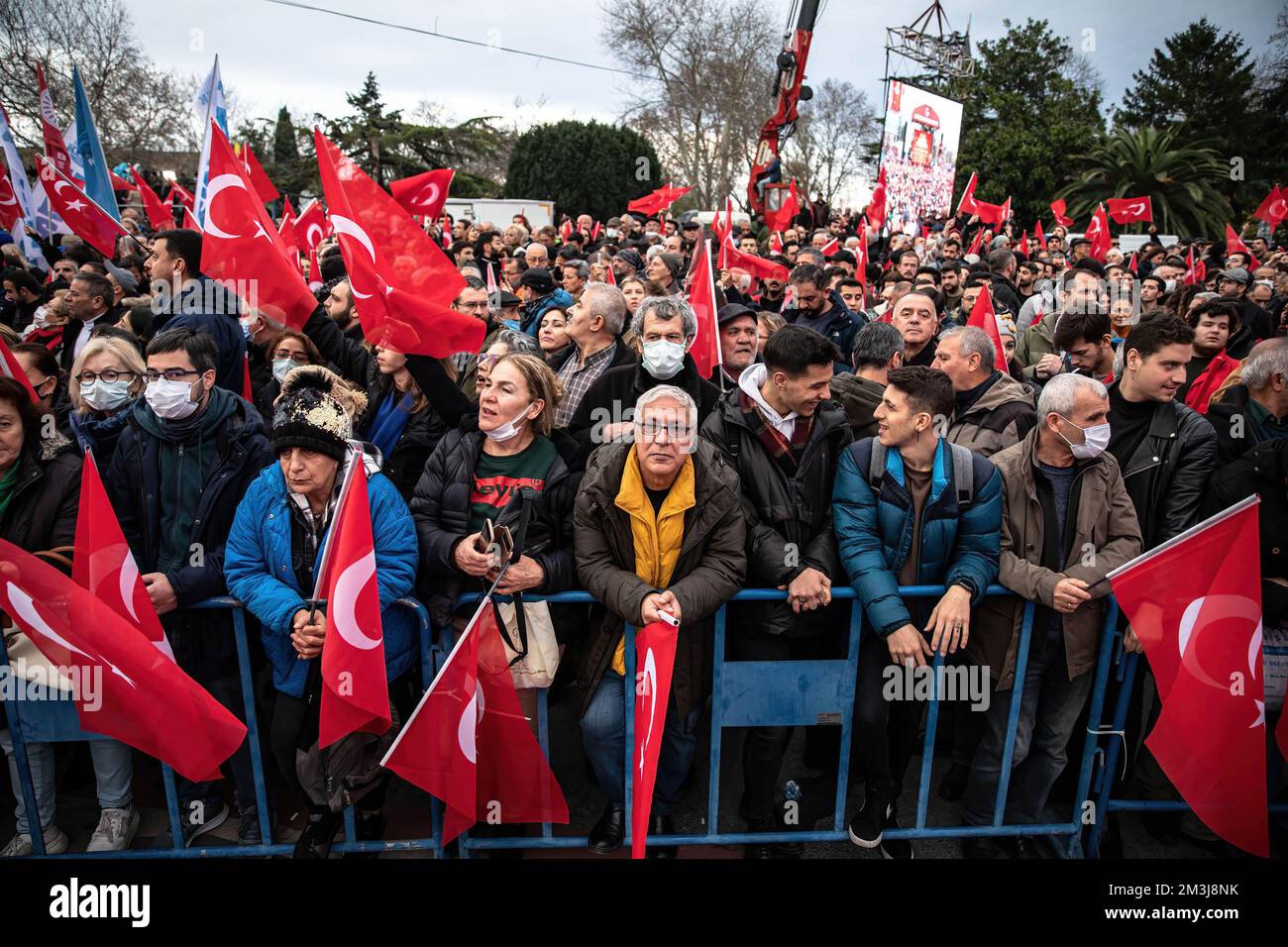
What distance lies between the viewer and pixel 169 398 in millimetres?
3385

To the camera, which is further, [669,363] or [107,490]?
[669,363]

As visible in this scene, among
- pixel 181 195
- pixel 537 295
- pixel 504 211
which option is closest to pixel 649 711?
pixel 537 295

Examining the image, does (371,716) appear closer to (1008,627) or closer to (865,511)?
(865,511)

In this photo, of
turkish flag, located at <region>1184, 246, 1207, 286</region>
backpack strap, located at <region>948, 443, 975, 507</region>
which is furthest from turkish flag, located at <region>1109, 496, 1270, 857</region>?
turkish flag, located at <region>1184, 246, 1207, 286</region>

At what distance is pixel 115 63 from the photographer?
78.8ft

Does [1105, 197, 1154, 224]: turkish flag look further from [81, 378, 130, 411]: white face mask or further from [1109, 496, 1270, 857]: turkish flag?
[81, 378, 130, 411]: white face mask

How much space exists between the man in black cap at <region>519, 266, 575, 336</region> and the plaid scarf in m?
3.12

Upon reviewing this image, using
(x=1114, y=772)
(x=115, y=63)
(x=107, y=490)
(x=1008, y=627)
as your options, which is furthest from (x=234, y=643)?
(x=115, y=63)

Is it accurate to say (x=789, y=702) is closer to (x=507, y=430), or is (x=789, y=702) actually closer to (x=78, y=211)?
(x=507, y=430)

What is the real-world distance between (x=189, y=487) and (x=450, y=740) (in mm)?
1647

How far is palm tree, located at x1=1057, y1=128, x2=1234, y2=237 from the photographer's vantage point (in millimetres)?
28266

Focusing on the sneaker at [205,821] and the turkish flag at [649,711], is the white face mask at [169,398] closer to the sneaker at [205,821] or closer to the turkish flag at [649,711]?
the sneaker at [205,821]

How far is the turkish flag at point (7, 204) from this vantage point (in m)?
8.49

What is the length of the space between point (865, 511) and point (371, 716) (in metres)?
2.09
